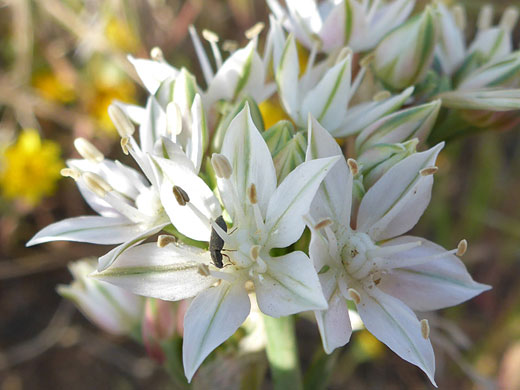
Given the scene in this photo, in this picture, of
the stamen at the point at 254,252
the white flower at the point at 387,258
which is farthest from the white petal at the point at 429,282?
the stamen at the point at 254,252

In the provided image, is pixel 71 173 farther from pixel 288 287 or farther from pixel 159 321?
pixel 288 287

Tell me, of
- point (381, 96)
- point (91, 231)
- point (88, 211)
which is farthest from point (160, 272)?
point (88, 211)

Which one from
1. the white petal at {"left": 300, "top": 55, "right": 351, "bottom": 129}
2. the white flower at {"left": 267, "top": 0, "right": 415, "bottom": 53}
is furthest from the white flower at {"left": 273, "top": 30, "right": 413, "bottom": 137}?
the white flower at {"left": 267, "top": 0, "right": 415, "bottom": 53}

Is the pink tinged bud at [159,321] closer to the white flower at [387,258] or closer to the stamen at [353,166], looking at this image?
the white flower at [387,258]

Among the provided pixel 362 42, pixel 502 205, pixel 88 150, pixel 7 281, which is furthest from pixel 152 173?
pixel 502 205

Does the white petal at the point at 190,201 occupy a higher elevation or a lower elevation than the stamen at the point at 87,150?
lower

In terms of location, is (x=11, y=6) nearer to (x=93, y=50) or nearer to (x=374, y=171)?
(x=93, y=50)
